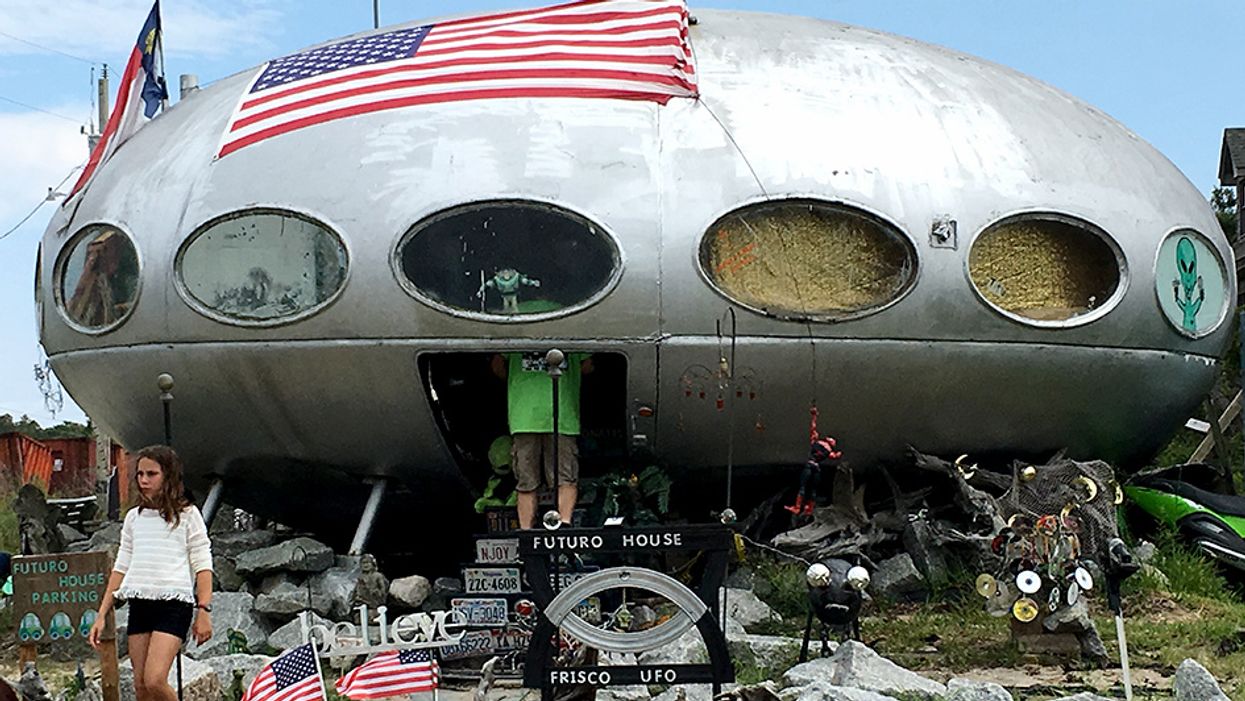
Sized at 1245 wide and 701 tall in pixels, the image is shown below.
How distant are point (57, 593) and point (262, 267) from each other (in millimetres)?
3246

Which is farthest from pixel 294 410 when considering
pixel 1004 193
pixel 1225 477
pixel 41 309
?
pixel 1225 477

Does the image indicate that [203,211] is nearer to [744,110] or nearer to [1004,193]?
[744,110]

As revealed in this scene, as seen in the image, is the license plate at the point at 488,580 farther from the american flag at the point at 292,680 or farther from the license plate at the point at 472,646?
the american flag at the point at 292,680

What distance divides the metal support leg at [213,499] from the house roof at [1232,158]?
14816 millimetres

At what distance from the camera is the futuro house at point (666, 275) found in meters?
11.4

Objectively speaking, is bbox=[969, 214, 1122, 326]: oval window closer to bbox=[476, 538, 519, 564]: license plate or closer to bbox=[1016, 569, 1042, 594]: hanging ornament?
bbox=[1016, 569, 1042, 594]: hanging ornament

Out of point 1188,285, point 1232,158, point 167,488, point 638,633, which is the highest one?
point 1232,158

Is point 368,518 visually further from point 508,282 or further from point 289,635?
point 508,282

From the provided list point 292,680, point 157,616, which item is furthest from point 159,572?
point 292,680

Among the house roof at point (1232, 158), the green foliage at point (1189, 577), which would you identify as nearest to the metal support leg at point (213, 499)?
the green foliage at point (1189, 577)

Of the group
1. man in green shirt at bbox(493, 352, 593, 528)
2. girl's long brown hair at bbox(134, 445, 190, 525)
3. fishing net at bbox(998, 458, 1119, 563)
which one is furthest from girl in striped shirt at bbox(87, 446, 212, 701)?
fishing net at bbox(998, 458, 1119, 563)

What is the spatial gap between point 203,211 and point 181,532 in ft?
15.0

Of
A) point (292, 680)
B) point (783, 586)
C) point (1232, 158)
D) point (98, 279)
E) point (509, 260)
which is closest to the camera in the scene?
→ point (292, 680)

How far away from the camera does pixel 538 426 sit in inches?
455
